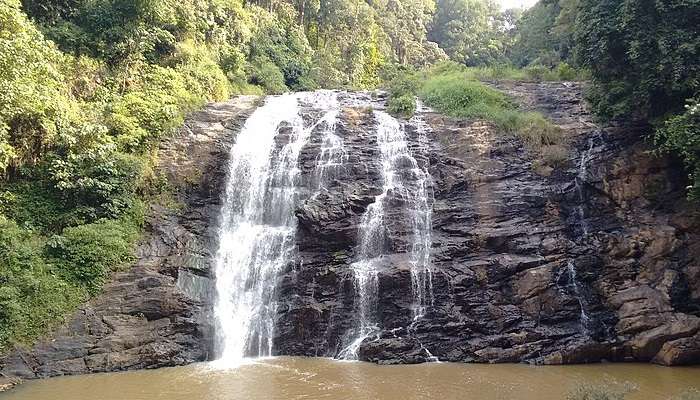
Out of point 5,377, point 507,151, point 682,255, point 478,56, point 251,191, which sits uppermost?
point 478,56

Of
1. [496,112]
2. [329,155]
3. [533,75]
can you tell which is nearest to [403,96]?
[496,112]

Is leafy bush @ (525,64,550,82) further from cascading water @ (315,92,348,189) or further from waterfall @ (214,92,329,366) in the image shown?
waterfall @ (214,92,329,366)

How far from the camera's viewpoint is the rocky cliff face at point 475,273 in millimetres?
13508

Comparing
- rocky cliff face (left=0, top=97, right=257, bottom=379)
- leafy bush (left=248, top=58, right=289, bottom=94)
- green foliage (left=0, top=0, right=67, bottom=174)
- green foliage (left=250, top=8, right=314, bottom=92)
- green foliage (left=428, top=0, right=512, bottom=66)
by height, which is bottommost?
rocky cliff face (left=0, top=97, right=257, bottom=379)

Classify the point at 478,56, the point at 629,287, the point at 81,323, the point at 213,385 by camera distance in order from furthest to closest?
the point at 478,56, the point at 629,287, the point at 81,323, the point at 213,385

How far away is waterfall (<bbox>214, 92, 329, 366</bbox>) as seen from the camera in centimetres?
1480

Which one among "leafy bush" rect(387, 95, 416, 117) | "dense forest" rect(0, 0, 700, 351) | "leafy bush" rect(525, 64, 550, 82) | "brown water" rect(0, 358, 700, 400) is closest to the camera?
"brown water" rect(0, 358, 700, 400)

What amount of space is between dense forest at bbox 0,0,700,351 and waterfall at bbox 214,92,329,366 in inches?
100

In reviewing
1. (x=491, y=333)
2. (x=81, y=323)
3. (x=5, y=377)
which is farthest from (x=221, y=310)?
(x=491, y=333)

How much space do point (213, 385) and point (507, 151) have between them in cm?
1196

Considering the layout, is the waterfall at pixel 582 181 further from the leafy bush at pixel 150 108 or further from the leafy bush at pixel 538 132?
the leafy bush at pixel 150 108

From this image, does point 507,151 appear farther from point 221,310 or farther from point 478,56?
point 478,56

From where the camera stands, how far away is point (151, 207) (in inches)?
677

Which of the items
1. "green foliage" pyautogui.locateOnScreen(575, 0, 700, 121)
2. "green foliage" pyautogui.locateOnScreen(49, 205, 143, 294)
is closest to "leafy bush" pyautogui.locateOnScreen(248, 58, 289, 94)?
"green foliage" pyautogui.locateOnScreen(49, 205, 143, 294)
